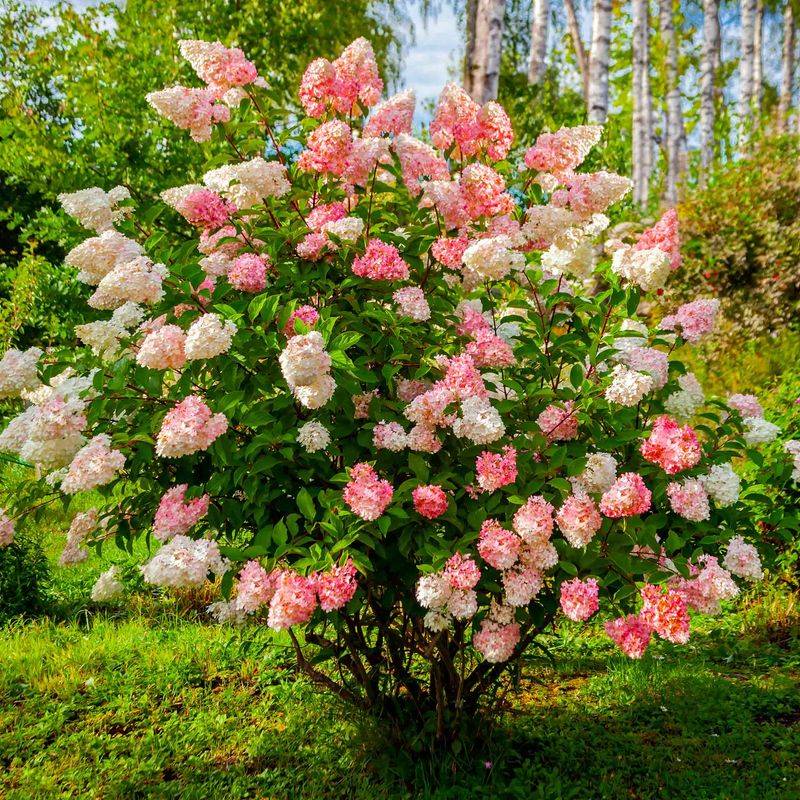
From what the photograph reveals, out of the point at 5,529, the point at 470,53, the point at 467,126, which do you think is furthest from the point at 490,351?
the point at 470,53

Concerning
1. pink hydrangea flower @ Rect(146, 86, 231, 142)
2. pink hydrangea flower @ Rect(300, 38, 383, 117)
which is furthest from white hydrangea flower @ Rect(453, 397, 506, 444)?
pink hydrangea flower @ Rect(146, 86, 231, 142)

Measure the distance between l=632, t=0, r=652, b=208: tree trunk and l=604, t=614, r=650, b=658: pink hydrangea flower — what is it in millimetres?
14301

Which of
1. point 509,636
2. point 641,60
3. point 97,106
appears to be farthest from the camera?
point 641,60

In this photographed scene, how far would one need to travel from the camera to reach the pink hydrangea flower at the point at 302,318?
247cm

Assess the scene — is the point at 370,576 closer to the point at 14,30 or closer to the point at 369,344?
the point at 369,344

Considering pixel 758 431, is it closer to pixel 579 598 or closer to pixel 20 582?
pixel 579 598

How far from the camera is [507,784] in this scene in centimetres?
308

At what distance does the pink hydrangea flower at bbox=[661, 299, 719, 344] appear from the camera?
2.53 meters

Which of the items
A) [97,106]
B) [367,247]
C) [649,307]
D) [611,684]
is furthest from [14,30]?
[611,684]

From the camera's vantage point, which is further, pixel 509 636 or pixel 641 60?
pixel 641 60

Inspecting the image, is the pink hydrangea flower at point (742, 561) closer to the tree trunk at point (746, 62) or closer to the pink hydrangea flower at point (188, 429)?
the pink hydrangea flower at point (188, 429)

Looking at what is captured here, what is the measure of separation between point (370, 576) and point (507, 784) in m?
1.18

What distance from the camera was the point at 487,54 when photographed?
6.57 m

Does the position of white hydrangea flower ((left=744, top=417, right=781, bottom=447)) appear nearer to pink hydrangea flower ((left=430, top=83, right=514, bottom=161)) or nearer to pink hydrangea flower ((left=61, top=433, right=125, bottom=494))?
pink hydrangea flower ((left=430, top=83, right=514, bottom=161))
